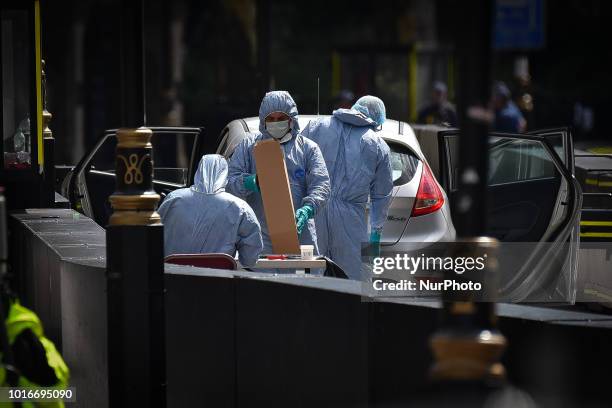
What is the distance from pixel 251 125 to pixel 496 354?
7.36 meters

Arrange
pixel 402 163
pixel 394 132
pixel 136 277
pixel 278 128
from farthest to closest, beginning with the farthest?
pixel 394 132, pixel 402 163, pixel 278 128, pixel 136 277

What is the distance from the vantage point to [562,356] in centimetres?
548

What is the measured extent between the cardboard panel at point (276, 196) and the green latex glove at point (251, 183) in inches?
17.3

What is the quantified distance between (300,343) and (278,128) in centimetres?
401

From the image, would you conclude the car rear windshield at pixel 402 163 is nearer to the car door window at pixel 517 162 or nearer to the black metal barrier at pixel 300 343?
the car door window at pixel 517 162

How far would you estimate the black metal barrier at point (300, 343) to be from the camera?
5.51 meters

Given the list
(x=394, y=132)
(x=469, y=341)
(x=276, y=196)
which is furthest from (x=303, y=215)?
Result: (x=469, y=341)

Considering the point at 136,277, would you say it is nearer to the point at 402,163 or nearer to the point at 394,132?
the point at 402,163

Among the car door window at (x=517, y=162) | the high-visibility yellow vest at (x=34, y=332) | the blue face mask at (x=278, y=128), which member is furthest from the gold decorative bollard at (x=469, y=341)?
the car door window at (x=517, y=162)

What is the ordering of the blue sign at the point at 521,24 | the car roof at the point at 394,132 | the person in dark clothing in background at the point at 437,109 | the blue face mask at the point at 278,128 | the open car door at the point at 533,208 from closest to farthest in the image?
the blue face mask at the point at 278,128 < the open car door at the point at 533,208 < the car roof at the point at 394,132 < the person in dark clothing in background at the point at 437,109 < the blue sign at the point at 521,24

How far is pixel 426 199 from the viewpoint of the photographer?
11242 mm

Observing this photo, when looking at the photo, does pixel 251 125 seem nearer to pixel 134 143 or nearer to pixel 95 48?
pixel 134 143

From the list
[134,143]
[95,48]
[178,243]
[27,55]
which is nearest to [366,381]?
[134,143]

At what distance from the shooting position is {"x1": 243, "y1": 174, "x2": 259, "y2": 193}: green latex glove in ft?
32.8
